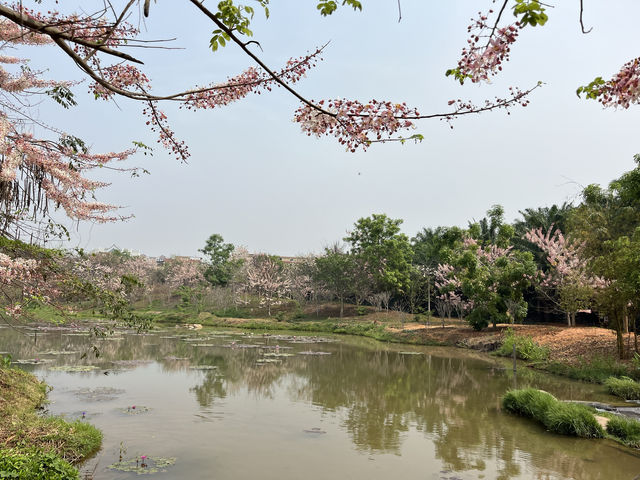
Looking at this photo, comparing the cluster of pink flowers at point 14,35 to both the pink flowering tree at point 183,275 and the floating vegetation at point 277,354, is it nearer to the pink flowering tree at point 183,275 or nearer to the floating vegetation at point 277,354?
the floating vegetation at point 277,354

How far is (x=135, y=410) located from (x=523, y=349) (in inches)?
610

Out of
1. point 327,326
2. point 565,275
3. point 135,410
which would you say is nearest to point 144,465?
point 135,410

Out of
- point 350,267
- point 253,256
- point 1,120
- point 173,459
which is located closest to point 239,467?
point 173,459

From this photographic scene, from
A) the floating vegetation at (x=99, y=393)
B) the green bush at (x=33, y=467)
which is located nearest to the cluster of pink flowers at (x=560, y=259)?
the floating vegetation at (x=99, y=393)

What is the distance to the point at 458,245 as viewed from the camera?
86.6 feet

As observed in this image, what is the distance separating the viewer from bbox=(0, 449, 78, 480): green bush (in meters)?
4.10

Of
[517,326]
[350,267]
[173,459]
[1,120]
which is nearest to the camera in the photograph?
[1,120]

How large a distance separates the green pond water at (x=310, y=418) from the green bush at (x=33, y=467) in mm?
1745

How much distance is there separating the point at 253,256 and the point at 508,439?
41763mm

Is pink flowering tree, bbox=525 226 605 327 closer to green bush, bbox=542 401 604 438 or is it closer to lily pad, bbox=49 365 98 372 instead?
green bush, bbox=542 401 604 438

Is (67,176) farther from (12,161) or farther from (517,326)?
(517,326)

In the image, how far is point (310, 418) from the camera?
31.7ft

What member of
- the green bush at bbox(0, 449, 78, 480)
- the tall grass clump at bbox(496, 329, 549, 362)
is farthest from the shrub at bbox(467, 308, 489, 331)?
the green bush at bbox(0, 449, 78, 480)

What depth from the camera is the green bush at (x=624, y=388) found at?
1161cm
